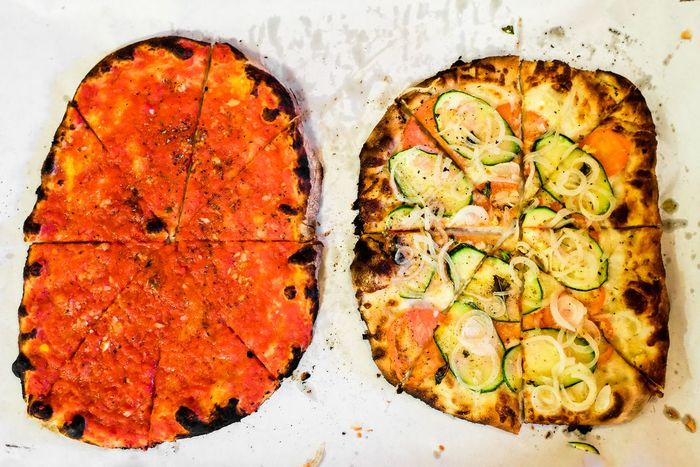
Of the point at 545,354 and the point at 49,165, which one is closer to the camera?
the point at 545,354

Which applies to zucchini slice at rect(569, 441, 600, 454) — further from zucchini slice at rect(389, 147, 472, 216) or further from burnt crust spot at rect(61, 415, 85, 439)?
burnt crust spot at rect(61, 415, 85, 439)

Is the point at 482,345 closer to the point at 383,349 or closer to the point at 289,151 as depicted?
the point at 383,349

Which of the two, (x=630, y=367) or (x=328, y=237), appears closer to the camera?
(x=630, y=367)

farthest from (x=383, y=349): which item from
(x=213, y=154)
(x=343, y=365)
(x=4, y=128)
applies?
(x=4, y=128)

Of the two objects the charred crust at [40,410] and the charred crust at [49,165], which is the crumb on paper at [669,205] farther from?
the charred crust at [40,410]

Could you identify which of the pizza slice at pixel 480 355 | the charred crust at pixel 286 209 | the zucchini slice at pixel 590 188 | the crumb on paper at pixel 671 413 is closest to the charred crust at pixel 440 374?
the pizza slice at pixel 480 355

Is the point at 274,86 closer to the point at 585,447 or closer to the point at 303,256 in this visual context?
the point at 303,256

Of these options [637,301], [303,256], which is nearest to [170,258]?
[303,256]

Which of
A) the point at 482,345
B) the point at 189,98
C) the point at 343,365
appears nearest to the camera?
the point at 482,345
